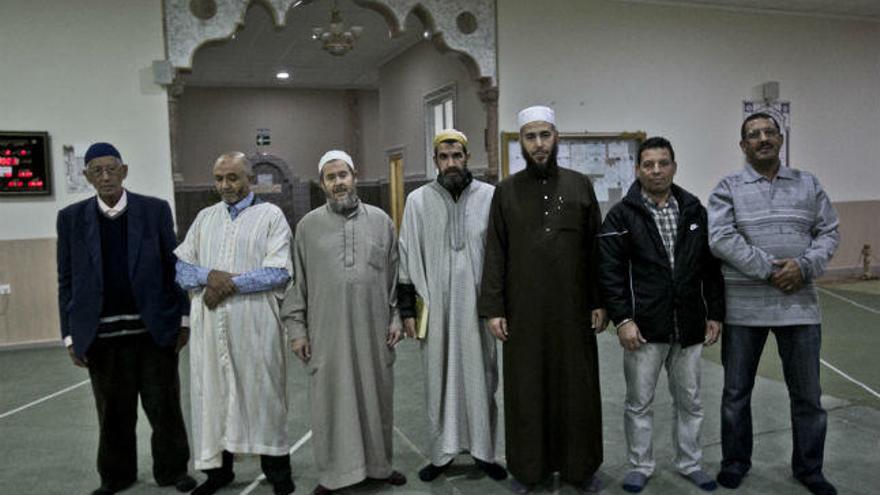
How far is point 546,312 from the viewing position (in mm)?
2670

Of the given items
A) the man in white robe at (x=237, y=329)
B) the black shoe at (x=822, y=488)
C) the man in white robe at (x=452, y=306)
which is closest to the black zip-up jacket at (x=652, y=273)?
the man in white robe at (x=452, y=306)

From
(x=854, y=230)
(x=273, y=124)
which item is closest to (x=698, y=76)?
(x=854, y=230)

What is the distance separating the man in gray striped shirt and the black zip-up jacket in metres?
0.10

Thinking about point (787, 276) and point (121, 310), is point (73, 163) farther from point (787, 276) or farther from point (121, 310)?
point (787, 276)

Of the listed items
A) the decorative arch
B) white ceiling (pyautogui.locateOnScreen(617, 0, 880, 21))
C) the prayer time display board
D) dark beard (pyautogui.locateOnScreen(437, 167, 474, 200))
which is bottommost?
dark beard (pyautogui.locateOnScreen(437, 167, 474, 200))

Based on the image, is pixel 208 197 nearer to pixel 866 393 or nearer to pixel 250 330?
pixel 250 330

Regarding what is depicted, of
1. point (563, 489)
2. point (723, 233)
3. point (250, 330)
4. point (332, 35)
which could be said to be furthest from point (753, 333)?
point (332, 35)

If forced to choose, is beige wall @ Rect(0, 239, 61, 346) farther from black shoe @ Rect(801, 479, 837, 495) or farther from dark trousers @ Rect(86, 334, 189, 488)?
black shoe @ Rect(801, 479, 837, 495)

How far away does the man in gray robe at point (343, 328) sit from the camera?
8.84 feet

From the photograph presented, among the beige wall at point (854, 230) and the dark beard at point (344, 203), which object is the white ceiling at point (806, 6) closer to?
the beige wall at point (854, 230)

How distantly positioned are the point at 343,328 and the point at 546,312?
0.79 meters

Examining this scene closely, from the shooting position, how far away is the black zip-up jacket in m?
2.60

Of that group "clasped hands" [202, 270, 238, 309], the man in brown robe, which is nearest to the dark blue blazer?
"clasped hands" [202, 270, 238, 309]

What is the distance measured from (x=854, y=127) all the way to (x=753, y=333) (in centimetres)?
718
